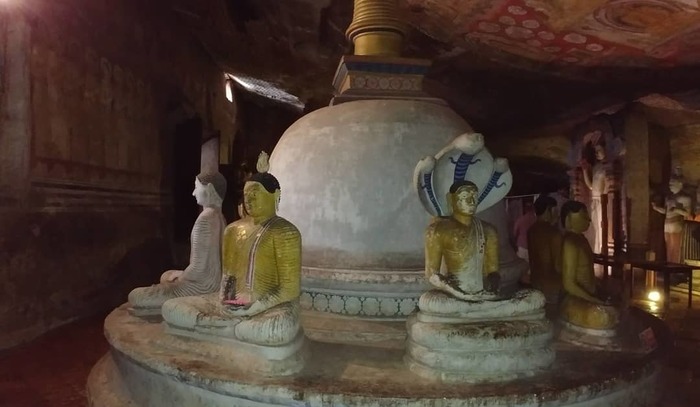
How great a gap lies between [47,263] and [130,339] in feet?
12.4

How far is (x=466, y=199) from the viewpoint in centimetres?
343

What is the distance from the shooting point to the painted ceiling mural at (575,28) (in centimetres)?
730

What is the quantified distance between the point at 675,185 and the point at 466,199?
1023 centimetres

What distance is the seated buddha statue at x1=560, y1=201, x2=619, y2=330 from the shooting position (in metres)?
3.65

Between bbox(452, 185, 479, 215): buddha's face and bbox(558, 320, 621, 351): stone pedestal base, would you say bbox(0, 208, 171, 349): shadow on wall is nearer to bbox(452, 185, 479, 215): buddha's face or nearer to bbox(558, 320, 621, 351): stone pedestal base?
bbox(452, 185, 479, 215): buddha's face

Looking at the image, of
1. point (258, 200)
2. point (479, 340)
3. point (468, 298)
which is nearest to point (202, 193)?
point (258, 200)

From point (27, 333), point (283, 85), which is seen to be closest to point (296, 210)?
point (27, 333)

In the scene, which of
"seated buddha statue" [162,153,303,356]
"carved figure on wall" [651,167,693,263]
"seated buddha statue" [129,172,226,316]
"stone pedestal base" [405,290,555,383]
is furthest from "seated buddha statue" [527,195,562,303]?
"carved figure on wall" [651,167,693,263]

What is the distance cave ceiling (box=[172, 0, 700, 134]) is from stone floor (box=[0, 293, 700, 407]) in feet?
14.2

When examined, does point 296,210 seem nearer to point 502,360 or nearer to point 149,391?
point 149,391

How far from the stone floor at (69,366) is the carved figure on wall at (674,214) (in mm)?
4813

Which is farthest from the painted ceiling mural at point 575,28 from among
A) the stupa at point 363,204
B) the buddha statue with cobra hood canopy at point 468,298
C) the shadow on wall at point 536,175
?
the shadow on wall at point 536,175

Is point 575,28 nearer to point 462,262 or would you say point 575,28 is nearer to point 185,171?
point 462,262

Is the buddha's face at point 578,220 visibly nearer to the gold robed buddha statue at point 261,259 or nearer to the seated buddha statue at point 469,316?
the seated buddha statue at point 469,316
